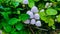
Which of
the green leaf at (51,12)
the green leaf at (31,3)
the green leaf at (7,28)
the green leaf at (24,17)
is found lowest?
the green leaf at (7,28)

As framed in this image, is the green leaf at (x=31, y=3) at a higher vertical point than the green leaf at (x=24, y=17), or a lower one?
higher

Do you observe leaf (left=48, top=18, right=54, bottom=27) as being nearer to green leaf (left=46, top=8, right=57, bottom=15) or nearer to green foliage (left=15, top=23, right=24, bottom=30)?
green leaf (left=46, top=8, right=57, bottom=15)

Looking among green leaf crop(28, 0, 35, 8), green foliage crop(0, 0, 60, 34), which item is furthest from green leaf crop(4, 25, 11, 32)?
green leaf crop(28, 0, 35, 8)

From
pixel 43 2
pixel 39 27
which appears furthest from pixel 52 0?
pixel 39 27

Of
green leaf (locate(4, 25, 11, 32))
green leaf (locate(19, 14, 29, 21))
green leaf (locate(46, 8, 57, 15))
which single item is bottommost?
green leaf (locate(4, 25, 11, 32))

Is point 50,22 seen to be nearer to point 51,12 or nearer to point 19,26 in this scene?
point 51,12

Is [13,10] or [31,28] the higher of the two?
[13,10]

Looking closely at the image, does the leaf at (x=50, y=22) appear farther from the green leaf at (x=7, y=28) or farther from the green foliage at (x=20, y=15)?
the green leaf at (x=7, y=28)

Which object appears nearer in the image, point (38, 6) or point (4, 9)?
point (4, 9)

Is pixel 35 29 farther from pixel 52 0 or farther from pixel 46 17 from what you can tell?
pixel 52 0

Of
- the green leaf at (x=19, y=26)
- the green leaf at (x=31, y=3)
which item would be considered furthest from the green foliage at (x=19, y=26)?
Result: the green leaf at (x=31, y=3)

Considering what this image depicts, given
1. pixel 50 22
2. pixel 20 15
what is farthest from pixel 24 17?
pixel 50 22
